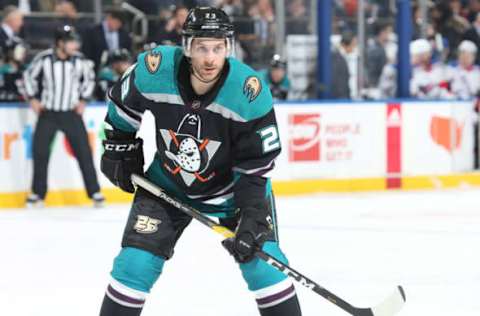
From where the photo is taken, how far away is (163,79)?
124 inches

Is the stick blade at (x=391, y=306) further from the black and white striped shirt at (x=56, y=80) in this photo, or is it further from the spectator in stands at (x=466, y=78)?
the spectator in stands at (x=466, y=78)

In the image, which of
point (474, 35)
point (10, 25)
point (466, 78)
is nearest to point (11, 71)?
point (10, 25)

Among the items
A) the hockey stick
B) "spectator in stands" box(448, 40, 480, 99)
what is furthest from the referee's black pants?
the hockey stick

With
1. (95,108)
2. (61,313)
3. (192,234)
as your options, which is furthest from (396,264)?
(95,108)

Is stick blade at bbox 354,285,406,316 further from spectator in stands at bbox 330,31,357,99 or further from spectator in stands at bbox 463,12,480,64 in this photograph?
spectator in stands at bbox 463,12,480,64

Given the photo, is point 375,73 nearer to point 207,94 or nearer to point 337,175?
point 337,175

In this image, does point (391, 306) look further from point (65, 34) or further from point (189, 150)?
point (65, 34)

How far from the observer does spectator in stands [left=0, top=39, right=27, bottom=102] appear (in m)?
8.06

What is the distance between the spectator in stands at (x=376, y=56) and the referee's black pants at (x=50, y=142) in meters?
2.93

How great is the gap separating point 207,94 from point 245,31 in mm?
6065

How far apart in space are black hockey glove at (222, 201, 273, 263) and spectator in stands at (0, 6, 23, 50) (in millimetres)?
5308

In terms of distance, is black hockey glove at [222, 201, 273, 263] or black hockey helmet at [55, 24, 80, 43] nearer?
black hockey glove at [222, 201, 273, 263]

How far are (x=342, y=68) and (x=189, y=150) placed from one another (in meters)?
6.08

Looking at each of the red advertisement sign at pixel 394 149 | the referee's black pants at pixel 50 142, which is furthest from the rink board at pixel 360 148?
the referee's black pants at pixel 50 142
